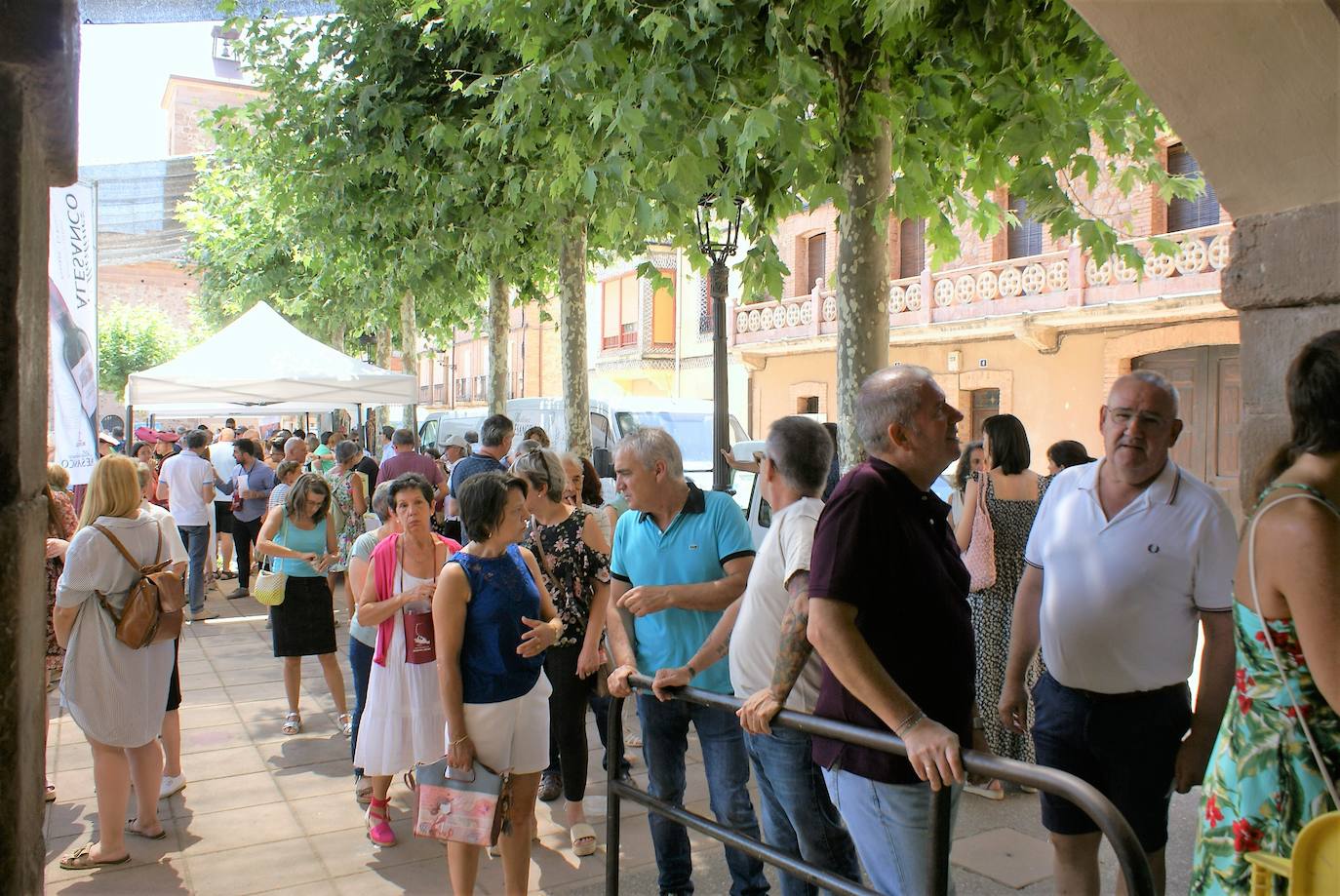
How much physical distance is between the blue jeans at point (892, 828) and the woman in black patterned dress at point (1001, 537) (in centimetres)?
285

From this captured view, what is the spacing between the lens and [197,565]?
10797 millimetres

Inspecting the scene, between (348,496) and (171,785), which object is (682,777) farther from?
(348,496)

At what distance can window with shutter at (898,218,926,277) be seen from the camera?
22.3 metres

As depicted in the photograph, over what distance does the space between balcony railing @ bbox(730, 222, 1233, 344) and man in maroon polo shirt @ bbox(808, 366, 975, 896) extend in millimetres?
13270

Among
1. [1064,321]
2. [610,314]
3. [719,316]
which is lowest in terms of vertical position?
[719,316]

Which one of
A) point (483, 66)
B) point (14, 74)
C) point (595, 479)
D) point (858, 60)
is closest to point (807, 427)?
point (14, 74)

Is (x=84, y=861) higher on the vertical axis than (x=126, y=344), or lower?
lower

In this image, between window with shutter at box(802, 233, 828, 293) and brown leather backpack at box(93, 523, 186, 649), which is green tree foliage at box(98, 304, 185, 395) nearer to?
window with shutter at box(802, 233, 828, 293)

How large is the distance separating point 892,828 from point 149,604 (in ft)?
11.8

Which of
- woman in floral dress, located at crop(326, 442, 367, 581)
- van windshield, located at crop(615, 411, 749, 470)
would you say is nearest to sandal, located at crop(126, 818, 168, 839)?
woman in floral dress, located at crop(326, 442, 367, 581)

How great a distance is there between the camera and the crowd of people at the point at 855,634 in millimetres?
2314

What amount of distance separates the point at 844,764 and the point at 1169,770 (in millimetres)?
1178

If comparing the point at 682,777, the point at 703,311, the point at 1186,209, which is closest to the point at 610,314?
the point at 703,311

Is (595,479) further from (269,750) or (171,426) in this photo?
(171,426)
